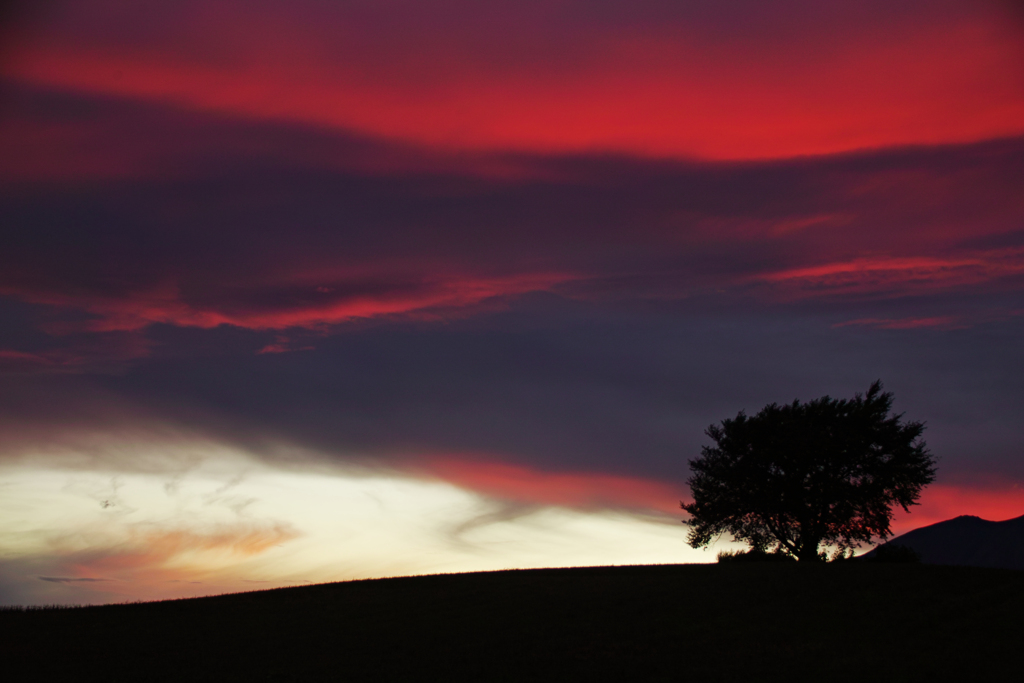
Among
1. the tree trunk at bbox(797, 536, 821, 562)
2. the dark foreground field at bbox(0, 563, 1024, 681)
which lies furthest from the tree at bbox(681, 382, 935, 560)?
the dark foreground field at bbox(0, 563, 1024, 681)

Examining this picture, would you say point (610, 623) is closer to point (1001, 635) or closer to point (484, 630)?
point (484, 630)

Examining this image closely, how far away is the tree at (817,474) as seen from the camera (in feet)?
193

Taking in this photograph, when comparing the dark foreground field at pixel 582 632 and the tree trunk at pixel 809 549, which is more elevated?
the tree trunk at pixel 809 549

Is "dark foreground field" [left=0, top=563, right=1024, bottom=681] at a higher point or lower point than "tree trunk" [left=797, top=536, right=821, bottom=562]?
lower

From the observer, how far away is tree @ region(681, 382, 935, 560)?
58688mm

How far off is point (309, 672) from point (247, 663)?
371cm

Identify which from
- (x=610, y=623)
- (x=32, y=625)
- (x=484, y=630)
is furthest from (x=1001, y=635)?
(x=32, y=625)

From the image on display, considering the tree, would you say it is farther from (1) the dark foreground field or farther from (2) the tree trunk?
(1) the dark foreground field

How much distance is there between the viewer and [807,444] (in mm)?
58781

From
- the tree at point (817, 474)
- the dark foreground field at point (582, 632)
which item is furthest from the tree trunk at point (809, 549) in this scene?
the dark foreground field at point (582, 632)

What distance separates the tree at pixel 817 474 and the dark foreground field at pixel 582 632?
12.7m

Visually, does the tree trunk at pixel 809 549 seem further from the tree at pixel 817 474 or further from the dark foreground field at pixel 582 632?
the dark foreground field at pixel 582 632

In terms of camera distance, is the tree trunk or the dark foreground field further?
the tree trunk

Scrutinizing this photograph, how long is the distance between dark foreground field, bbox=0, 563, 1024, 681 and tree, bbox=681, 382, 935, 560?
41.8 ft
